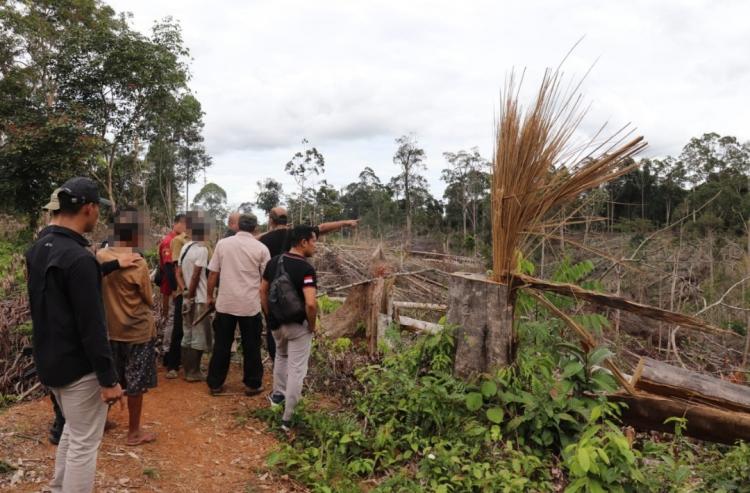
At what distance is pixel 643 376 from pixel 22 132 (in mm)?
13224

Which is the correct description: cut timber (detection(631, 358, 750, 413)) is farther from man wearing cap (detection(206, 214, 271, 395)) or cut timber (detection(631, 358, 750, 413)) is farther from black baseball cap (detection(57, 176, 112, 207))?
black baseball cap (detection(57, 176, 112, 207))

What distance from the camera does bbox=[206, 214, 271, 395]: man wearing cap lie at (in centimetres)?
421

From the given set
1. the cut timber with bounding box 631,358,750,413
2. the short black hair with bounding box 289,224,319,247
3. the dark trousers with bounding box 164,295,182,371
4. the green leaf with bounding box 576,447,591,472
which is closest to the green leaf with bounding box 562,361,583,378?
the cut timber with bounding box 631,358,750,413

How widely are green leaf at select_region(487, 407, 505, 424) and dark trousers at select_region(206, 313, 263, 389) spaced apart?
7.00 ft

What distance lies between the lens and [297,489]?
3074mm

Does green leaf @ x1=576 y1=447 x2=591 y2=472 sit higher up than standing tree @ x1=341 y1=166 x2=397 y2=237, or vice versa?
standing tree @ x1=341 y1=166 x2=397 y2=237

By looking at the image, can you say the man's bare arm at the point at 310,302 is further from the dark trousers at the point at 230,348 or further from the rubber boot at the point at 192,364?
the rubber boot at the point at 192,364

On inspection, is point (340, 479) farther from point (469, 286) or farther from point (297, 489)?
point (469, 286)

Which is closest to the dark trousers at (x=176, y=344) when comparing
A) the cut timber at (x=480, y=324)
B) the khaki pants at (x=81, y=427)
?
the khaki pants at (x=81, y=427)

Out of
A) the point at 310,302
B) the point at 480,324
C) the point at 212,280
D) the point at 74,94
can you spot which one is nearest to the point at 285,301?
the point at 310,302

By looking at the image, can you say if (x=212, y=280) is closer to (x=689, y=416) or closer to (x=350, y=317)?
(x=350, y=317)

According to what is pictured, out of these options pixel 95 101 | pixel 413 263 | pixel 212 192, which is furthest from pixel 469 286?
pixel 212 192

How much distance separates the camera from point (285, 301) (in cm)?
358

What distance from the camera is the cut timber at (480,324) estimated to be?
3270 mm
